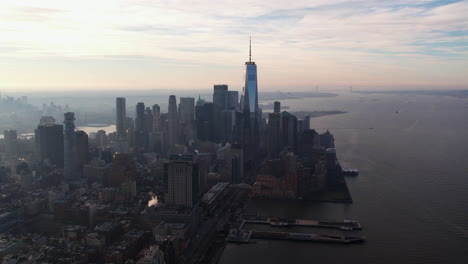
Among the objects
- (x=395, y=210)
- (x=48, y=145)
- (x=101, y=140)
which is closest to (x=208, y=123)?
(x=101, y=140)

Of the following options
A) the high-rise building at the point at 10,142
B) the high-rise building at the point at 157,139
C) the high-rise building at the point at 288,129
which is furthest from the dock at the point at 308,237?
the high-rise building at the point at 10,142

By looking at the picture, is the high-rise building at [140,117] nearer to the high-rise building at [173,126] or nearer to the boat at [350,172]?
the high-rise building at [173,126]

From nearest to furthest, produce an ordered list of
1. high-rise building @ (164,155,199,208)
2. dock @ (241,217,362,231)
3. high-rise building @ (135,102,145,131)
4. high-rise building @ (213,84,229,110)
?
dock @ (241,217,362,231)
high-rise building @ (164,155,199,208)
high-rise building @ (135,102,145,131)
high-rise building @ (213,84,229,110)

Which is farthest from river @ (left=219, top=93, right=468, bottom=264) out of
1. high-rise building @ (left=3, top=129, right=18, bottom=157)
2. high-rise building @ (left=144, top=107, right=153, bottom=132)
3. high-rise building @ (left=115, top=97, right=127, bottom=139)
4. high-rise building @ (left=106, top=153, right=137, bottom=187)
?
high-rise building @ (left=115, top=97, right=127, bottom=139)

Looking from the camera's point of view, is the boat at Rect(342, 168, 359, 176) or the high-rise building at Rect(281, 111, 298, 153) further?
the high-rise building at Rect(281, 111, 298, 153)

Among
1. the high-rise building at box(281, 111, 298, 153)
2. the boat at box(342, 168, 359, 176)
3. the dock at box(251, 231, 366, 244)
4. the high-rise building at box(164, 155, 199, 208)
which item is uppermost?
the high-rise building at box(281, 111, 298, 153)

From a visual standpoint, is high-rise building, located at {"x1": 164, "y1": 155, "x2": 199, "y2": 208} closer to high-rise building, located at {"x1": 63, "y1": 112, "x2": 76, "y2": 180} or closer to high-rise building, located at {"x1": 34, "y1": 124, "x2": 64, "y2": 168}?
high-rise building, located at {"x1": 63, "y1": 112, "x2": 76, "y2": 180}
